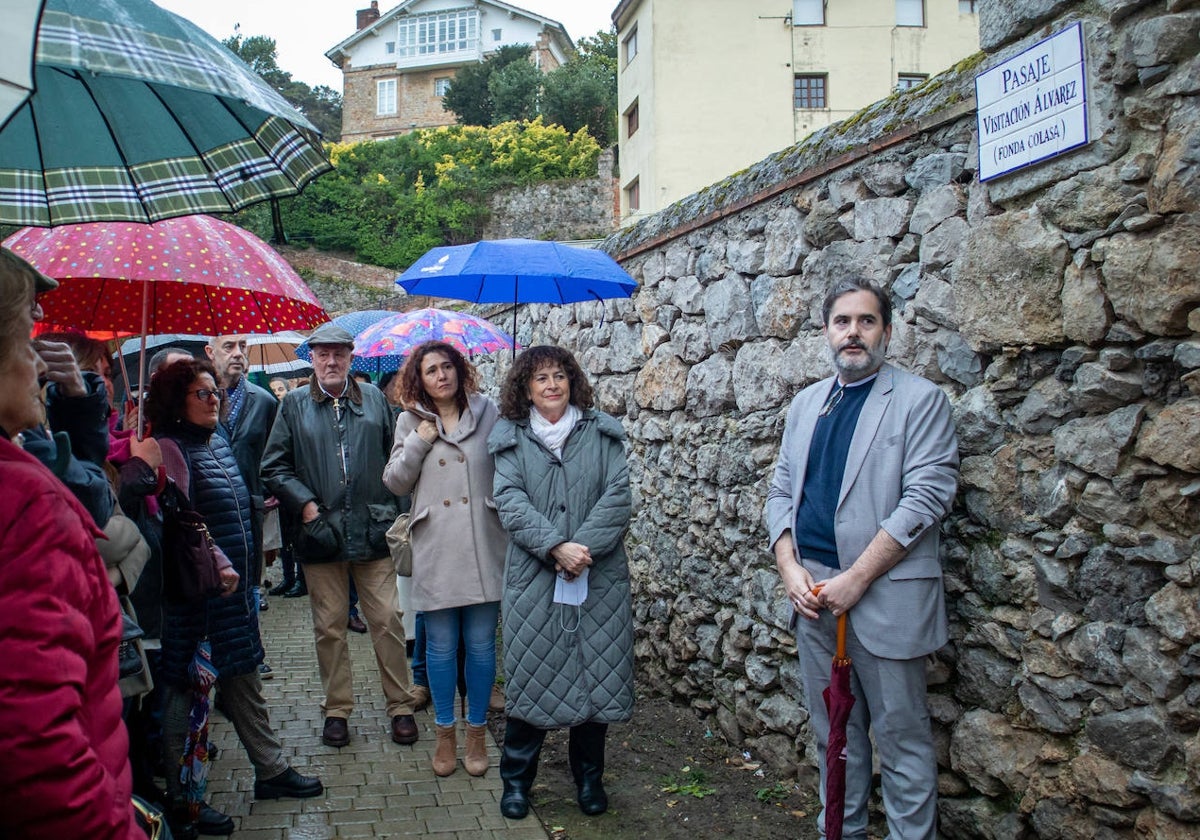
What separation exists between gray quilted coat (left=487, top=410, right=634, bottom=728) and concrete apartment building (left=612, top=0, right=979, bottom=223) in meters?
23.5

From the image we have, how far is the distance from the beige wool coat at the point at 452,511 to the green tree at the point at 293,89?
4725cm

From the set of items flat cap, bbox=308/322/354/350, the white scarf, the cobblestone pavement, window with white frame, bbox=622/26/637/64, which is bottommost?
the cobblestone pavement

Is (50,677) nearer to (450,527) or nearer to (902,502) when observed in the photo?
(902,502)

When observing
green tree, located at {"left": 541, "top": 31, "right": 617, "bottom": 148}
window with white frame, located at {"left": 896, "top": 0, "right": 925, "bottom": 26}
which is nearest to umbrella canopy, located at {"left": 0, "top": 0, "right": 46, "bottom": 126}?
Result: window with white frame, located at {"left": 896, "top": 0, "right": 925, "bottom": 26}

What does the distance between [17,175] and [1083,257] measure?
3127 millimetres

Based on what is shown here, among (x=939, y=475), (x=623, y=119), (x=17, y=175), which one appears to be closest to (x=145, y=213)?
(x=17, y=175)

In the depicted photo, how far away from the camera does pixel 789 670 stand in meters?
4.39

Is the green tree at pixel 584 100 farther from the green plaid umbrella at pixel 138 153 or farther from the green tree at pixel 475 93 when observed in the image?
the green plaid umbrella at pixel 138 153

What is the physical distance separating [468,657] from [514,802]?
746mm

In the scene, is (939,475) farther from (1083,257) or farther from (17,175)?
(17,175)

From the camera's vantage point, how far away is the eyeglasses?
11.5 feet

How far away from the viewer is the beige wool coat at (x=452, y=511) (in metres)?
4.61

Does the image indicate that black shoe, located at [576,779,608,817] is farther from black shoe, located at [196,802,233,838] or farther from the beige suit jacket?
the beige suit jacket

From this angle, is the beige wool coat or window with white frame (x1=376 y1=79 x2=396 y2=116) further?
window with white frame (x1=376 y1=79 x2=396 y2=116)
